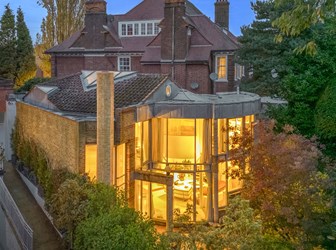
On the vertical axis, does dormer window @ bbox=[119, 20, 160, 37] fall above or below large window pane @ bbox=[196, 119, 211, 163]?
above

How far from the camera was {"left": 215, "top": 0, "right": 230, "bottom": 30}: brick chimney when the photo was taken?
47.3 m

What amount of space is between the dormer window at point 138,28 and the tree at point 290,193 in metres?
25.3

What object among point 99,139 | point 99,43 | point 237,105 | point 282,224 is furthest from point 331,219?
point 99,43

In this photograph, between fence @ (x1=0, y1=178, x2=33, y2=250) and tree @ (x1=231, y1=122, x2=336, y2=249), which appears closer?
fence @ (x1=0, y1=178, x2=33, y2=250)

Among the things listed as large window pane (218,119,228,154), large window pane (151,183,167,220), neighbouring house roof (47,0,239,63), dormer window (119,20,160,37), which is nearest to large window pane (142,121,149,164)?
large window pane (151,183,167,220)

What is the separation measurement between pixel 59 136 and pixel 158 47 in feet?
65.8

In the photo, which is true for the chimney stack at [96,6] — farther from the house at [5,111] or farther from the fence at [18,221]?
the fence at [18,221]

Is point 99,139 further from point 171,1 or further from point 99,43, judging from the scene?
point 99,43

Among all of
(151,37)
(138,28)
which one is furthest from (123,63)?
(138,28)

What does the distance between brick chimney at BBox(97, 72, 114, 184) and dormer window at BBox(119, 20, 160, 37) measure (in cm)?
2462

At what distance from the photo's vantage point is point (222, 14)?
48.0 meters

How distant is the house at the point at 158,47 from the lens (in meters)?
34.1

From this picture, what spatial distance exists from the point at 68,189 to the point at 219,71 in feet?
76.2

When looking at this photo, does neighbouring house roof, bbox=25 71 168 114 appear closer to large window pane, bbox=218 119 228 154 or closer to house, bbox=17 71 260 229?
house, bbox=17 71 260 229
